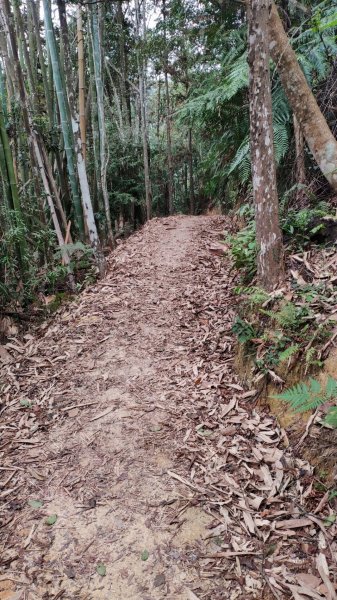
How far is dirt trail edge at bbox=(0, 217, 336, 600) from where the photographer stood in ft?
5.61

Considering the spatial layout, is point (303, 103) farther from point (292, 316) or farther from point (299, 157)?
point (292, 316)

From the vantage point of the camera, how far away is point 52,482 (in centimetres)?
222

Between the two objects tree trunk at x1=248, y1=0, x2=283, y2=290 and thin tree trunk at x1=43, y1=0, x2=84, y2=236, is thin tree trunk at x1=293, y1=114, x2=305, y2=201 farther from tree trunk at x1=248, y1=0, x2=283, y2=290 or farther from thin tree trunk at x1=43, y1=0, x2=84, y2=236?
thin tree trunk at x1=43, y1=0, x2=84, y2=236

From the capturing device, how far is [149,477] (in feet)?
7.23

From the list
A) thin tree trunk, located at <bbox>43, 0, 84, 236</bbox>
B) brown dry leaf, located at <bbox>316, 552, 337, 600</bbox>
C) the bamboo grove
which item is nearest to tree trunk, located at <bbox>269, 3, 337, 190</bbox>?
the bamboo grove

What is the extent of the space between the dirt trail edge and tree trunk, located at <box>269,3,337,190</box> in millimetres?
1554

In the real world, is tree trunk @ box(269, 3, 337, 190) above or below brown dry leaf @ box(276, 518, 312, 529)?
above

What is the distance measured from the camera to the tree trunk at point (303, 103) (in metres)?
3.00

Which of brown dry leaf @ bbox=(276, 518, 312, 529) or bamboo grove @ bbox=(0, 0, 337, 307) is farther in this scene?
bamboo grove @ bbox=(0, 0, 337, 307)

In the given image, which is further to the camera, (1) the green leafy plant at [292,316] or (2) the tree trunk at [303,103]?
(2) the tree trunk at [303,103]

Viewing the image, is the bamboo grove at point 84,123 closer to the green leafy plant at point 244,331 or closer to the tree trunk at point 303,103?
the tree trunk at point 303,103

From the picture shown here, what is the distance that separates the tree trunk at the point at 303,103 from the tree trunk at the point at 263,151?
454mm

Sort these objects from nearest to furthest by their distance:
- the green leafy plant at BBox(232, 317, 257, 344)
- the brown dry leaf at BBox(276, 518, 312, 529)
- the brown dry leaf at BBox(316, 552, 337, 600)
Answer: the brown dry leaf at BBox(316, 552, 337, 600)
the brown dry leaf at BBox(276, 518, 312, 529)
the green leafy plant at BBox(232, 317, 257, 344)

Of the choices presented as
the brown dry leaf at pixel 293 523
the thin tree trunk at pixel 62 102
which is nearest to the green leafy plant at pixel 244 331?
the brown dry leaf at pixel 293 523
